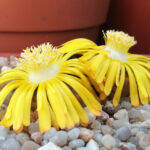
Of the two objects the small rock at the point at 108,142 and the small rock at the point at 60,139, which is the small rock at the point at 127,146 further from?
the small rock at the point at 60,139

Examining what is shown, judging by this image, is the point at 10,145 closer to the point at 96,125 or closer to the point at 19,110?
the point at 19,110

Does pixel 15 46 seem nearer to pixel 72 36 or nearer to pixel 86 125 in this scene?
pixel 72 36

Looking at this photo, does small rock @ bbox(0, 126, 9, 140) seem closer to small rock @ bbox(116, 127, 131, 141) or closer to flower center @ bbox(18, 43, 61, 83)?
flower center @ bbox(18, 43, 61, 83)

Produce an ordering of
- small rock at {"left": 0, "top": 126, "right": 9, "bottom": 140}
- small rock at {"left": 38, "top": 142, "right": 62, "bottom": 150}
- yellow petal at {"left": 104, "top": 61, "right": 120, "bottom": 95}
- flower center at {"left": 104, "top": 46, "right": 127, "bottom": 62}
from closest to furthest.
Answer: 1. small rock at {"left": 38, "top": 142, "right": 62, "bottom": 150}
2. small rock at {"left": 0, "top": 126, "right": 9, "bottom": 140}
3. yellow petal at {"left": 104, "top": 61, "right": 120, "bottom": 95}
4. flower center at {"left": 104, "top": 46, "right": 127, "bottom": 62}

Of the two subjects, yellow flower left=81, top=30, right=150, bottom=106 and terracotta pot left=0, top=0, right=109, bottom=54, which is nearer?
yellow flower left=81, top=30, right=150, bottom=106

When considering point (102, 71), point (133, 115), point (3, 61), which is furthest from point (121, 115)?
point (3, 61)

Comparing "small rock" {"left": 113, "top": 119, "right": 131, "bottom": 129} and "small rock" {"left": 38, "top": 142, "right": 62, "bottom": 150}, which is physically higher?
"small rock" {"left": 113, "top": 119, "right": 131, "bottom": 129}

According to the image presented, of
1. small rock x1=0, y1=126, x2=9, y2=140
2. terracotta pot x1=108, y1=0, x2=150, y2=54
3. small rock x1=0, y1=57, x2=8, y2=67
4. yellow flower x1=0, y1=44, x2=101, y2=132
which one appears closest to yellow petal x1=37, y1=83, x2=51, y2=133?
yellow flower x1=0, y1=44, x2=101, y2=132
